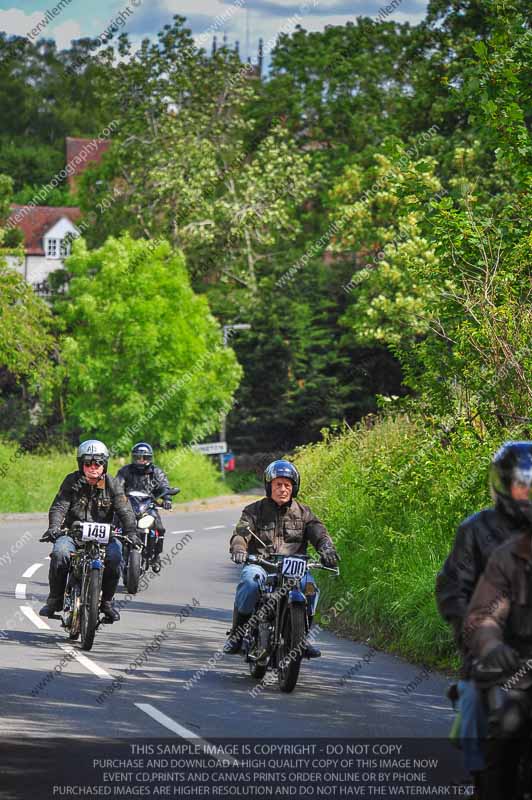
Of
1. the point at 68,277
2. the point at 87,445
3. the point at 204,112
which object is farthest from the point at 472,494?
the point at 68,277

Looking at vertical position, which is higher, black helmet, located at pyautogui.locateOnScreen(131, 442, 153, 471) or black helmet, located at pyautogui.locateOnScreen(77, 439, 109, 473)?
black helmet, located at pyautogui.locateOnScreen(131, 442, 153, 471)

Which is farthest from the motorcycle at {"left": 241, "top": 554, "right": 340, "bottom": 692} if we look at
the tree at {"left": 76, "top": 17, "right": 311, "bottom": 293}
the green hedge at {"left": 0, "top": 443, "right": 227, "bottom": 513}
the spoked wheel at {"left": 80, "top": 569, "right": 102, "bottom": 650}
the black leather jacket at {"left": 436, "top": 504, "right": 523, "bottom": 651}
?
the tree at {"left": 76, "top": 17, "right": 311, "bottom": 293}

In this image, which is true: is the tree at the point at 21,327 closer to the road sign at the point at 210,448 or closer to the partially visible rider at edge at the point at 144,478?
the road sign at the point at 210,448

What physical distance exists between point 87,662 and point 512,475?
7222 millimetres

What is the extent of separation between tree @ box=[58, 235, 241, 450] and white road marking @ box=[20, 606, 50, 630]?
28.8 metres

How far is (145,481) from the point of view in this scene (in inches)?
802

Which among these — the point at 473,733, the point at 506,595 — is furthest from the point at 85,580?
the point at 473,733

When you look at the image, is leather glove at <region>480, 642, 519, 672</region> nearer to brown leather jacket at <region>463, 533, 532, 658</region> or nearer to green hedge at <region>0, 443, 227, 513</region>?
brown leather jacket at <region>463, 533, 532, 658</region>

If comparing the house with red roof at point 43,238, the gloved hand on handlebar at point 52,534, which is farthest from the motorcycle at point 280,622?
the house with red roof at point 43,238

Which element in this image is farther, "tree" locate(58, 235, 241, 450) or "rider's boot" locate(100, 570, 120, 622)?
"tree" locate(58, 235, 241, 450)

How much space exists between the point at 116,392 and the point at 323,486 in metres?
26.9

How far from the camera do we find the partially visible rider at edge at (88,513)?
13.5 meters

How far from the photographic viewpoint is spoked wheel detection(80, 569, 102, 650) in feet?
43.3

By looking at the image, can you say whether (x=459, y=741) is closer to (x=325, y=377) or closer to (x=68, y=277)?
(x=325, y=377)
